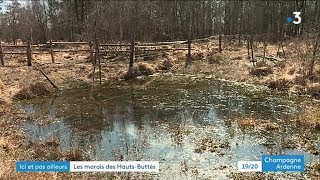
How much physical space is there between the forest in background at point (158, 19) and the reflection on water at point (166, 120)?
20.3 metres

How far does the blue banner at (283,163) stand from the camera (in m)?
10.0

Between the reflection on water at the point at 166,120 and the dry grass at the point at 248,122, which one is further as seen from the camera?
the dry grass at the point at 248,122

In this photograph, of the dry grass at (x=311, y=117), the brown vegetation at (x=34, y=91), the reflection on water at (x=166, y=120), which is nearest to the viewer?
the reflection on water at (x=166, y=120)

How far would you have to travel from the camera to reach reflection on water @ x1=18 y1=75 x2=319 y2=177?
37.1 ft

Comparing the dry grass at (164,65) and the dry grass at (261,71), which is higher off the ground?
the dry grass at (164,65)

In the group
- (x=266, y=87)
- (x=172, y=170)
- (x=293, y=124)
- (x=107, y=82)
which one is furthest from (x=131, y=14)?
(x=172, y=170)

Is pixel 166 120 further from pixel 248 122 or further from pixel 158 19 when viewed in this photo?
pixel 158 19

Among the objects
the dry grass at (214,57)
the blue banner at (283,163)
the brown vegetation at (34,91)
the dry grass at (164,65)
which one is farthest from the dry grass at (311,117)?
the dry grass at (214,57)

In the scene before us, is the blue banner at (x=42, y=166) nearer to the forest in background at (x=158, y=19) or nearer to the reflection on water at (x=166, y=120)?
the reflection on water at (x=166, y=120)

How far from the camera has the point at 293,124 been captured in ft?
44.8

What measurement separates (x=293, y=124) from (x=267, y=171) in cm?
432

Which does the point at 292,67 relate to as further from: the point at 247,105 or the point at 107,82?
the point at 107,82

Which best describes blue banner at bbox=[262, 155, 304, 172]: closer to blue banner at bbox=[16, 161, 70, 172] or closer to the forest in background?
blue banner at bbox=[16, 161, 70, 172]

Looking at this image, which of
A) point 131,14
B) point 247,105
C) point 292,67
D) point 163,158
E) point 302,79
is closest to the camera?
point 163,158
